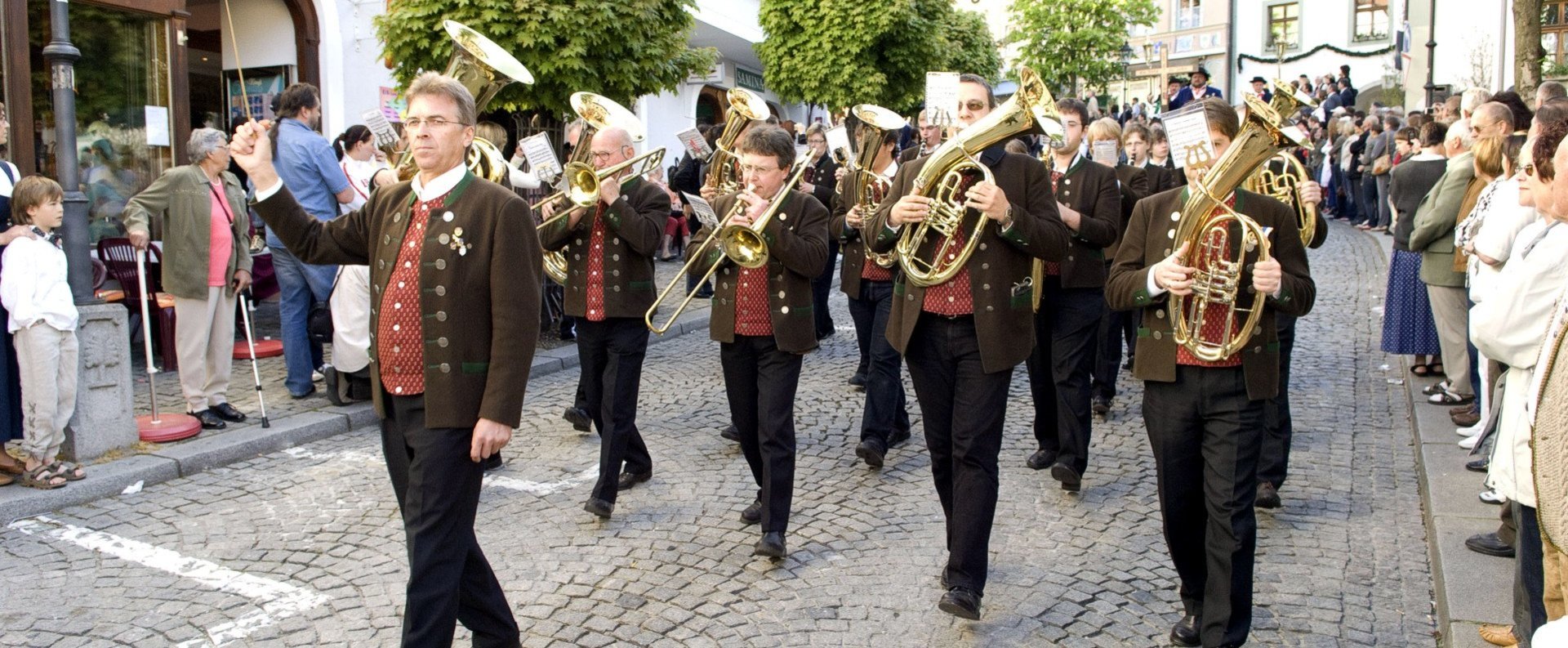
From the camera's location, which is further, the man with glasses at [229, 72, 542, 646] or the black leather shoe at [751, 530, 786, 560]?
the black leather shoe at [751, 530, 786, 560]

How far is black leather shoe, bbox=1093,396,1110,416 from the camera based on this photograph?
808cm

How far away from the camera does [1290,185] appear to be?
6.53m

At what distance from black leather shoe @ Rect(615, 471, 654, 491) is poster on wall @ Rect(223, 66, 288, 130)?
30.6 ft

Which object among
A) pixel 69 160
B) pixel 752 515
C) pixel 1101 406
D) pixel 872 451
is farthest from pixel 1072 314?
pixel 69 160

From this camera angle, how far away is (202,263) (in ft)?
25.2

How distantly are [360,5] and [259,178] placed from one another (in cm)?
1174

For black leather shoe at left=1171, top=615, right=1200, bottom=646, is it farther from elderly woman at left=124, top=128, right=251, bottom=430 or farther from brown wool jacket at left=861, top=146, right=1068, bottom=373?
elderly woman at left=124, top=128, right=251, bottom=430

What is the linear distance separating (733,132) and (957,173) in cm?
391

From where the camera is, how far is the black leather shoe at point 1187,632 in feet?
14.3

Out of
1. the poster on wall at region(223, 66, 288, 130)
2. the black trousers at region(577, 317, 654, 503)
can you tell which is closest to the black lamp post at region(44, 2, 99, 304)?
the black trousers at region(577, 317, 654, 503)

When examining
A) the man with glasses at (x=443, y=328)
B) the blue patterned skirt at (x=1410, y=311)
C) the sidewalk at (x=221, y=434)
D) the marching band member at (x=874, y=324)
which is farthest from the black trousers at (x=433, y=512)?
the blue patterned skirt at (x=1410, y=311)

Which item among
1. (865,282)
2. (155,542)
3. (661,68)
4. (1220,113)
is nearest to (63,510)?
(155,542)

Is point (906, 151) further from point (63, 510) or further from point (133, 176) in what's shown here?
point (133, 176)

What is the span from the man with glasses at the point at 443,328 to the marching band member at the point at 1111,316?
4.92 meters
